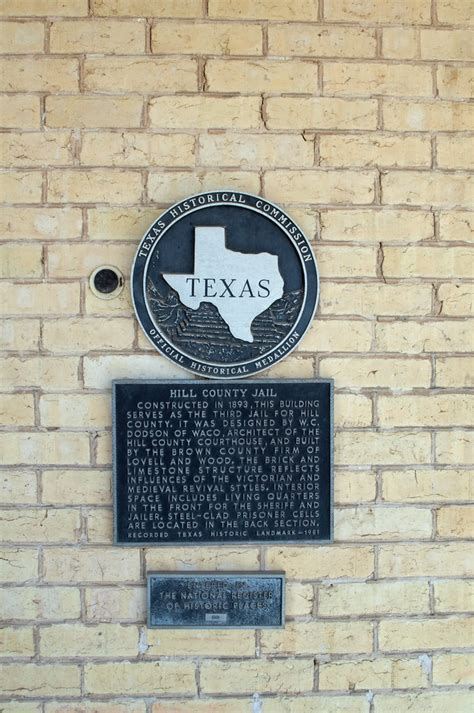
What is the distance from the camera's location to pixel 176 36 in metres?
2.84

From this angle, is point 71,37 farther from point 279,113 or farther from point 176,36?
point 279,113

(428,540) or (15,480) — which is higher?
(15,480)

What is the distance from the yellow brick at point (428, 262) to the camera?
114 inches

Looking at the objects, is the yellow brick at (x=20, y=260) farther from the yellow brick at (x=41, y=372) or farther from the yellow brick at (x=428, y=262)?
the yellow brick at (x=428, y=262)

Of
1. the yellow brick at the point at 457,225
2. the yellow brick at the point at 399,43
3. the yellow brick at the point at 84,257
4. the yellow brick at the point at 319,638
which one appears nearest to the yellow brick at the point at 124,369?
the yellow brick at the point at 84,257

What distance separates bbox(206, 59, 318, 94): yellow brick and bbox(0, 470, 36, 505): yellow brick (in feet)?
5.53

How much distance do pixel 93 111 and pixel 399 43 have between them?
1241 mm

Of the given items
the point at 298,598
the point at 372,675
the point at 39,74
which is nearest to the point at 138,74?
the point at 39,74

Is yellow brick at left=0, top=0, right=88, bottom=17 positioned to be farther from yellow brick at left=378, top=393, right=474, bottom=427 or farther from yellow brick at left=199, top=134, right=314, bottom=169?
yellow brick at left=378, top=393, right=474, bottom=427

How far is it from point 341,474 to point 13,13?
2.22m

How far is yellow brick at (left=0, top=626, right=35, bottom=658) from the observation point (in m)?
2.86

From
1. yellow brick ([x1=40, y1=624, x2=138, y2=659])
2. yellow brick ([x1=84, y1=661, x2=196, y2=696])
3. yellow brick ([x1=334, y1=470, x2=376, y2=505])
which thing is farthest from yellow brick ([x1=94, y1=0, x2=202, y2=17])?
yellow brick ([x1=84, y1=661, x2=196, y2=696])

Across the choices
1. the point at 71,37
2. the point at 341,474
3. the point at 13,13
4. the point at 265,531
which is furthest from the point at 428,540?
the point at 13,13

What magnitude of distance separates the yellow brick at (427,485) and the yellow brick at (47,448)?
47.6 inches
